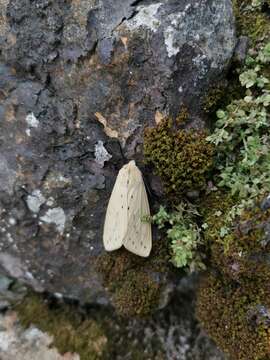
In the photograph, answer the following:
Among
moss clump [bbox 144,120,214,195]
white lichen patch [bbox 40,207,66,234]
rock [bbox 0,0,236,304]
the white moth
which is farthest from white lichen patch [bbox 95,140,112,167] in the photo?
white lichen patch [bbox 40,207,66,234]

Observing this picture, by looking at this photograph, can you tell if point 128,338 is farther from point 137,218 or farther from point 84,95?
point 84,95

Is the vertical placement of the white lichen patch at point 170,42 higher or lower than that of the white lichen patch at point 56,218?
higher

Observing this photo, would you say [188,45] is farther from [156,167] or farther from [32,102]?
[32,102]

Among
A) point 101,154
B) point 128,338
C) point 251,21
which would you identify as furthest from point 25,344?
point 251,21

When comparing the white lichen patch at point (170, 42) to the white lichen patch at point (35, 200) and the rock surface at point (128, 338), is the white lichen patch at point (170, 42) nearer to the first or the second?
the white lichen patch at point (35, 200)

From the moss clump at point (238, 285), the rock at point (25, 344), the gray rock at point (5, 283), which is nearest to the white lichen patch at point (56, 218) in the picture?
the gray rock at point (5, 283)

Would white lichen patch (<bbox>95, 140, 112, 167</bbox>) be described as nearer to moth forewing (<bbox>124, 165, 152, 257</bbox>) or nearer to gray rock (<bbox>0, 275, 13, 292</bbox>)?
moth forewing (<bbox>124, 165, 152, 257</bbox>)

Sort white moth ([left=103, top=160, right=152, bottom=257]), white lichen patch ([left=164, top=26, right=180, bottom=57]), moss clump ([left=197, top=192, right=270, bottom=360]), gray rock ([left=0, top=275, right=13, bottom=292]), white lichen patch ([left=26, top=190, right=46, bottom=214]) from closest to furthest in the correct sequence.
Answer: moss clump ([left=197, top=192, right=270, bottom=360]), white lichen patch ([left=164, top=26, right=180, bottom=57]), white moth ([left=103, top=160, right=152, bottom=257]), white lichen patch ([left=26, top=190, right=46, bottom=214]), gray rock ([left=0, top=275, right=13, bottom=292])
